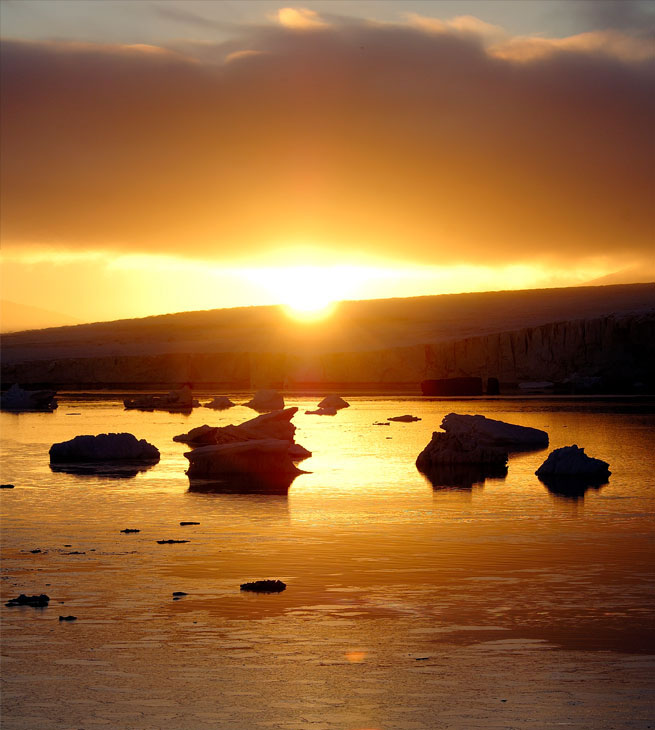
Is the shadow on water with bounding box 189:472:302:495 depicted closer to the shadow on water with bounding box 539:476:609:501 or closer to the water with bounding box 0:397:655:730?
the water with bounding box 0:397:655:730

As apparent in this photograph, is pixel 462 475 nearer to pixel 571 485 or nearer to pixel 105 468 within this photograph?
pixel 571 485

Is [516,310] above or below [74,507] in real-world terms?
above

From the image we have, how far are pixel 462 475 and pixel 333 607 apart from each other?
10499mm

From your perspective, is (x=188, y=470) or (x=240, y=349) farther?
(x=240, y=349)

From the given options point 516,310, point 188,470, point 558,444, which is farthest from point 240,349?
point 188,470

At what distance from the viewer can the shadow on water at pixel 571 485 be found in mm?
15828

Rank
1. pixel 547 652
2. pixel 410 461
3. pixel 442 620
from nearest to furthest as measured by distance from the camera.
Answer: pixel 547 652 < pixel 442 620 < pixel 410 461

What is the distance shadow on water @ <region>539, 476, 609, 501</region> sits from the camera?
15828 millimetres

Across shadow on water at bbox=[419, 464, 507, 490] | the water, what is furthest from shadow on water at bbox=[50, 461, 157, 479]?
shadow on water at bbox=[419, 464, 507, 490]

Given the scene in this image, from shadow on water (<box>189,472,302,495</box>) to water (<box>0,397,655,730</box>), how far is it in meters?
0.33

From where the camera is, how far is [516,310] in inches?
3927

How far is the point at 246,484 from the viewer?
1706 cm

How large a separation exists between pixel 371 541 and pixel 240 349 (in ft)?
277

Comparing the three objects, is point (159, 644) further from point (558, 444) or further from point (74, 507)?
point (558, 444)
